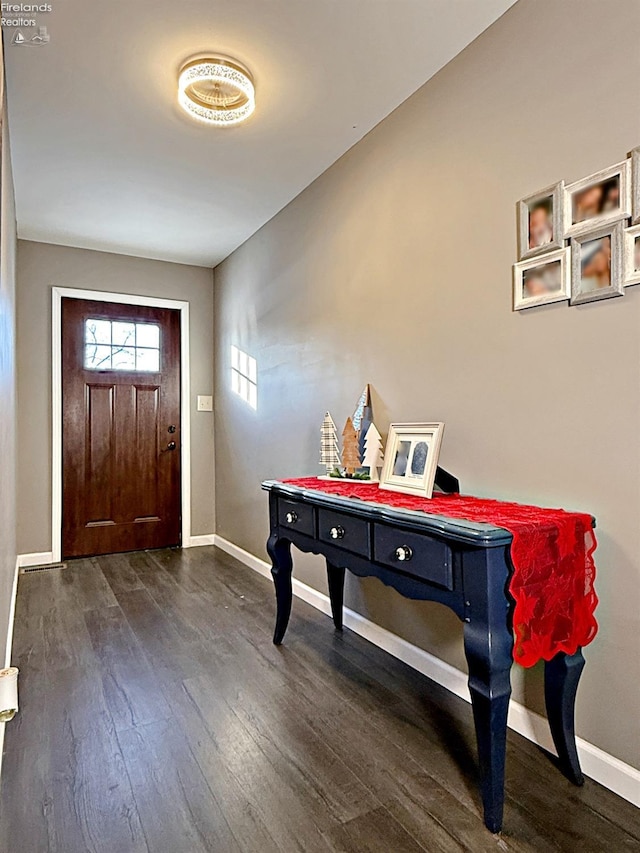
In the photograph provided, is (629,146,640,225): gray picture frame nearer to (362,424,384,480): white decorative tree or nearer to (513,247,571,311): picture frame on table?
(513,247,571,311): picture frame on table

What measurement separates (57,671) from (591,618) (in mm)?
2084

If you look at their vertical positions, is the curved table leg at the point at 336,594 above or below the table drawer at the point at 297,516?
below

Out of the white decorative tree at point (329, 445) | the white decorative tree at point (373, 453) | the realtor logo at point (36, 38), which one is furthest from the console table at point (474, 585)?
the realtor logo at point (36, 38)

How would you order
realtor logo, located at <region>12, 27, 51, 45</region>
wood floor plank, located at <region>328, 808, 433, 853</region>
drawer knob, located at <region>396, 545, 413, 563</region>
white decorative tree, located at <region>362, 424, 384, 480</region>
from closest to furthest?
wood floor plank, located at <region>328, 808, 433, 853</region>
drawer knob, located at <region>396, 545, 413, 563</region>
realtor logo, located at <region>12, 27, 51, 45</region>
white decorative tree, located at <region>362, 424, 384, 480</region>

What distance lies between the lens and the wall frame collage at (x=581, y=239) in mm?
1394

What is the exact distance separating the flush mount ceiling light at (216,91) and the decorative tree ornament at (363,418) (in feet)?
4.45

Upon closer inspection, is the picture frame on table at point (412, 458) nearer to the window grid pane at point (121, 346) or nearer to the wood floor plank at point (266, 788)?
the wood floor plank at point (266, 788)

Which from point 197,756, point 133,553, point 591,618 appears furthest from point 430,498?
point 133,553

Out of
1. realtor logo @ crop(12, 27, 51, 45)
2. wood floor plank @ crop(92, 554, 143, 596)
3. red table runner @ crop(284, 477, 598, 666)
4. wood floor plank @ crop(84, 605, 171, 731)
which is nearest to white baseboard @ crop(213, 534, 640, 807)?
red table runner @ crop(284, 477, 598, 666)

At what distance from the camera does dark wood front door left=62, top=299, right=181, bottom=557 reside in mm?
4066

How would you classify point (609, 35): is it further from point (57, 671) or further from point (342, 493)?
point (57, 671)

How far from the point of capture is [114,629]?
2633 millimetres

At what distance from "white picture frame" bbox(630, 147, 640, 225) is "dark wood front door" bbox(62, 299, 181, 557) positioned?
3.74m

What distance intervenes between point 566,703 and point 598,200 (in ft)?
4.71
